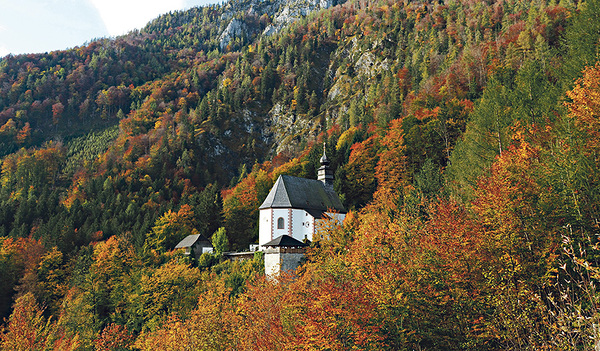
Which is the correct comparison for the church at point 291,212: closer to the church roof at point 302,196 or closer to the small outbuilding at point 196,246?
the church roof at point 302,196

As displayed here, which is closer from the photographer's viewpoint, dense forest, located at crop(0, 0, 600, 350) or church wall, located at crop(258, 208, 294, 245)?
dense forest, located at crop(0, 0, 600, 350)

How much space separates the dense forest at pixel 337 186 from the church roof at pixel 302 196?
15.8 feet

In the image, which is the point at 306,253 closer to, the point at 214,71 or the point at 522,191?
the point at 522,191

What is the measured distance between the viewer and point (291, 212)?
49.8m

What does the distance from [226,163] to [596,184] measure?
11371 cm

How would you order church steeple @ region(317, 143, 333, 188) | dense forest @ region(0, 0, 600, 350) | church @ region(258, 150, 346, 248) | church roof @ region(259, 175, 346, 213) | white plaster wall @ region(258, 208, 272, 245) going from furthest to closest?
church steeple @ region(317, 143, 333, 188), church roof @ region(259, 175, 346, 213), church @ region(258, 150, 346, 248), white plaster wall @ region(258, 208, 272, 245), dense forest @ region(0, 0, 600, 350)

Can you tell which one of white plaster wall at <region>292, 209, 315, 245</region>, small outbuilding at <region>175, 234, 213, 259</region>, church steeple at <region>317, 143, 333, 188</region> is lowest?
small outbuilding at <region>175, 234, 213, 259</region>

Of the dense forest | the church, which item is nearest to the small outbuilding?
the dense forest

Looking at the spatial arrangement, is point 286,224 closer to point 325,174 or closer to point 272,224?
point 272,224

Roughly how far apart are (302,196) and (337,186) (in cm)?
857

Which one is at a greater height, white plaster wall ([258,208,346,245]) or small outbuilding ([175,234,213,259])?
white plaster wall ([258,208,346,245])

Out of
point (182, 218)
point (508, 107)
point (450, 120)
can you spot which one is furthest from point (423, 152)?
point (182, 218)

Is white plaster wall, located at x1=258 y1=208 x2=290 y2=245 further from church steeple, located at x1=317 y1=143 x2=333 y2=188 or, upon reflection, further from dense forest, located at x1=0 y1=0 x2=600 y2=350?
church steeple, located at x1=317 y1=143 x2=333 y2=188

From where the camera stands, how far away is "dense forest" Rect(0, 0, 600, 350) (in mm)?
17703
